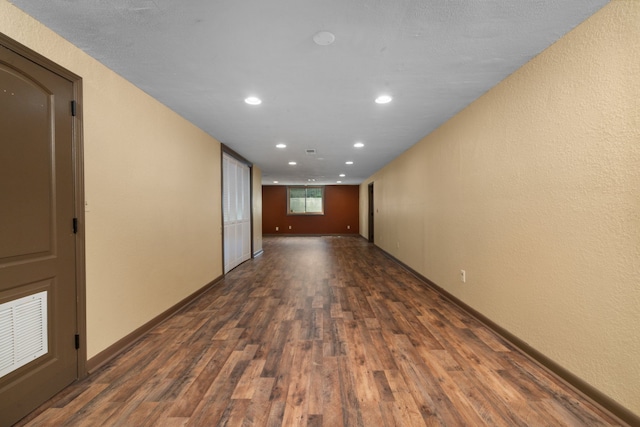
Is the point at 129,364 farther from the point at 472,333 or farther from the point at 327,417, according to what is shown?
the point at 472,333

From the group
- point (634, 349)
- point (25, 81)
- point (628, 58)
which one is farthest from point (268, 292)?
point (628, 58)

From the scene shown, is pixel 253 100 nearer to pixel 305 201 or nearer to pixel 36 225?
pixel 36 225

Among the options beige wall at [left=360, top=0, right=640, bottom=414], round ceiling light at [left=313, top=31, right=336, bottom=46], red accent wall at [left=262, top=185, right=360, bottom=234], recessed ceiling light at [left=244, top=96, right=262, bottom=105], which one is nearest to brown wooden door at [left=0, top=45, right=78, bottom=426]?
recessed ceiling light at [left=244, top=96, right=262, bottom=105]

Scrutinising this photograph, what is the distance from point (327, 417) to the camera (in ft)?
4.90

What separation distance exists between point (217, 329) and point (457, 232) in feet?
9.52

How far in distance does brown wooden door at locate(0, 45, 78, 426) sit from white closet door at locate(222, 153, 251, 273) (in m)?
3.06

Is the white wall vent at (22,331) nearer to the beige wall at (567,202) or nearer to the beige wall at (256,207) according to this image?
the beige wall at (567,202)

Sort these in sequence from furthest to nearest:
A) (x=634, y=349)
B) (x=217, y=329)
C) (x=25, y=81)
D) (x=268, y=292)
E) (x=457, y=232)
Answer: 1. (x=268, y=292)
2. (x=457, y=232)
3. (x=217, y=329)
4. (x=25, y=81)
5. (x=634, y=349)

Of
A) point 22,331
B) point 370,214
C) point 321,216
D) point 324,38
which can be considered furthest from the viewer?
point 321,216

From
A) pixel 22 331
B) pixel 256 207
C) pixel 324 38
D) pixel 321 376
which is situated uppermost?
pixel 324 38

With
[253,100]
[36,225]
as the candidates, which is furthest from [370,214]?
[36,225]

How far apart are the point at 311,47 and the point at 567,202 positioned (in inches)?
80.1

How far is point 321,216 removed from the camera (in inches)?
470

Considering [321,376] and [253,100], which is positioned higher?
[253,100]
